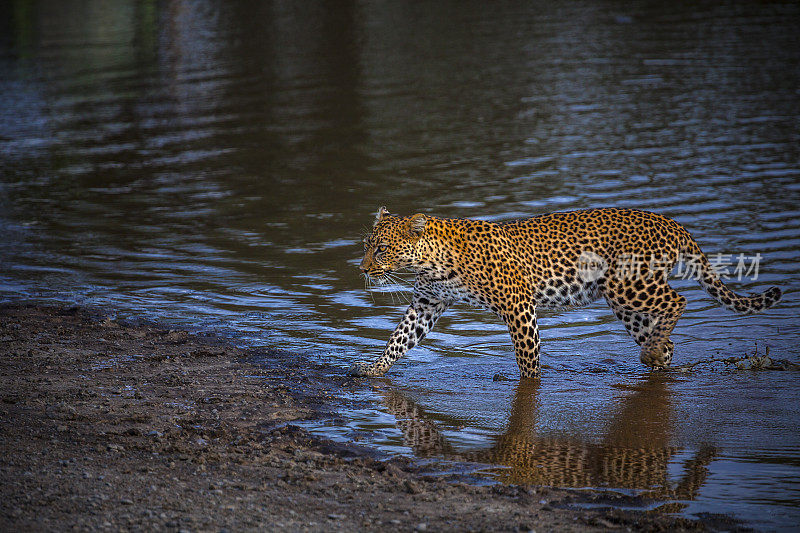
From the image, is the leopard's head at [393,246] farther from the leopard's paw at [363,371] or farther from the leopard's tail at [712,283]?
the leopard's tail at [712,283]

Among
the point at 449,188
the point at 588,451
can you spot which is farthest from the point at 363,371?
the point at 449,188

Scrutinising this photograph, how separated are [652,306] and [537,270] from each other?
1.04 metres

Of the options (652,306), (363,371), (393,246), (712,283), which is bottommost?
(363,371)

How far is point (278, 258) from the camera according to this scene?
14.0 metres

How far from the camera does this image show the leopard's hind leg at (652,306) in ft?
30.4

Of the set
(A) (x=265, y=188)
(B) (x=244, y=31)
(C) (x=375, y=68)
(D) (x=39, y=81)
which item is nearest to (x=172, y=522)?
(A) (x=265, y=188)

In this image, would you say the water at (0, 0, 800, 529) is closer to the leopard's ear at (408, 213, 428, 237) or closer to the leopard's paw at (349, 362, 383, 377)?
the leopard's paw at (349, 362, 383, 377)

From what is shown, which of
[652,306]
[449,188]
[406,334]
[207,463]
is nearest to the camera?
[207,463]

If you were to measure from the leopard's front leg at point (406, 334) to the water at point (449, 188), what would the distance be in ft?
0.54

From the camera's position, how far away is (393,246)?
9039 millimetres

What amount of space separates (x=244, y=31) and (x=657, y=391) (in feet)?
112

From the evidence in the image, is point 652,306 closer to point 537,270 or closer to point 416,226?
point 537,270

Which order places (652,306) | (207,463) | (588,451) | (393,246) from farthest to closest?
1. (652,306)
2. (393,246)
3. (588,451)
4. (207,463)

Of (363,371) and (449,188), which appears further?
(449,188)
